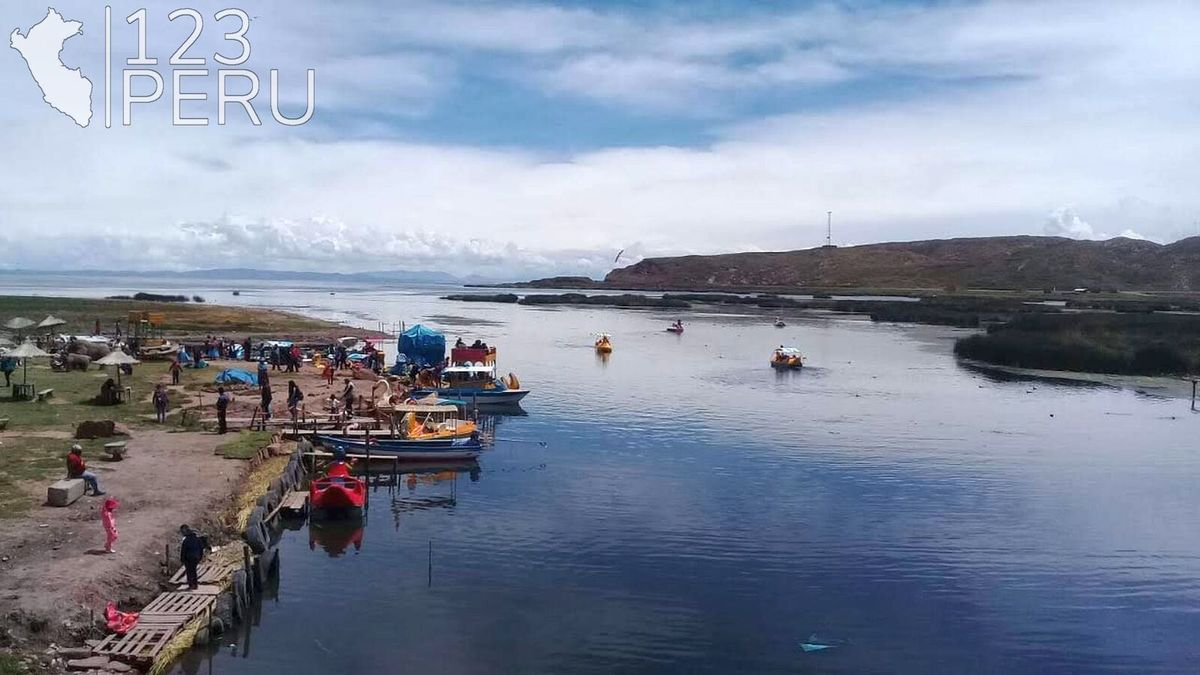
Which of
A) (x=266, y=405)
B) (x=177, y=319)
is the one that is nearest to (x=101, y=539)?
(x=266, y=405)

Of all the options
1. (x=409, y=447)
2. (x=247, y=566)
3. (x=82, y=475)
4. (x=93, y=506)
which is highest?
(x=82, y=475)

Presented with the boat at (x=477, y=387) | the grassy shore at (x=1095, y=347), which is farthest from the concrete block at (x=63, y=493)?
the grassy shore at (x=1095, y=347)

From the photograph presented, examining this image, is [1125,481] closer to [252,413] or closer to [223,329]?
[252,413]

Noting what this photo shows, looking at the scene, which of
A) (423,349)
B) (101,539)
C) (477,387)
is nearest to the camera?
(101,539)

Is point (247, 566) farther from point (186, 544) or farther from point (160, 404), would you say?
point (160, 404)

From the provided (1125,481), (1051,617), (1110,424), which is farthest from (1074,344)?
(1051,617)

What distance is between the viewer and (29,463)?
26.2 metres

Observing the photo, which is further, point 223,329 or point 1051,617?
point 223,329

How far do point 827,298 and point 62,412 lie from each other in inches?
6631

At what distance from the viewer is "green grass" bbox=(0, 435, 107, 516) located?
73.8 ft

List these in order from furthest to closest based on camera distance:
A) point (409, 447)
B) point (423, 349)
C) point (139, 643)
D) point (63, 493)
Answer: point (423, 349)
point (409, 447)
point (63, 493)
point (139, 643)

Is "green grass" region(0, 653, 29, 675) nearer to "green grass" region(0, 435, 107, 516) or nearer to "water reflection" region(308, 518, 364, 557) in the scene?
"green grass" region(0, 435, 107, 516)

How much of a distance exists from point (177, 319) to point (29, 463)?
65.7 meters

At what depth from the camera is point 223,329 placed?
8219 cm
